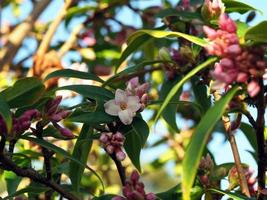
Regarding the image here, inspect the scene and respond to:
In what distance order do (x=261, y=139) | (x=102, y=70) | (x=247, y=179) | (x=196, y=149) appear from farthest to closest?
(x=102, y=70) → (x=247, y=179) → (x=261, y=139) → (x=196, y=149)

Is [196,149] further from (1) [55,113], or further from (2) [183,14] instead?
(2) [183,14]

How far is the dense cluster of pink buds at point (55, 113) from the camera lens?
58.6 inches

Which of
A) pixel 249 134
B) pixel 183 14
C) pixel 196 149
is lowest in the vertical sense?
pixel 196 149

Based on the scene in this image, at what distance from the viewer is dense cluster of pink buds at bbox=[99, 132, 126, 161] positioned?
144 centimetres

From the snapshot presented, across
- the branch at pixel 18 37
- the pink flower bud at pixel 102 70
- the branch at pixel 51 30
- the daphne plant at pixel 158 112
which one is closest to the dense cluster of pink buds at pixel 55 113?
the daphne plant at pixel 158 112

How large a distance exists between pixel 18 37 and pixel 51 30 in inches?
5.8

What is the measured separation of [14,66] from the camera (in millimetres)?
3221

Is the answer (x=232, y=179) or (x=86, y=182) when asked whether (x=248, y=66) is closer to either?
(x=232, y=179)

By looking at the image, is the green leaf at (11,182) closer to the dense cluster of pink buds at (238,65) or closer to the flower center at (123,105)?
the flower center at (123,105)

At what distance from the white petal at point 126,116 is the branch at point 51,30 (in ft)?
4.58

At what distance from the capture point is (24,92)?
1481 millimetres

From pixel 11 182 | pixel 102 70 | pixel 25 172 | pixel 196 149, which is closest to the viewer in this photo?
pixel 196 149

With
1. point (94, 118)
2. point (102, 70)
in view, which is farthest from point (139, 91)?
point (102, 70)

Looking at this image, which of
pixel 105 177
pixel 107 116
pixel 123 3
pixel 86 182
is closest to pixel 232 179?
pixel 107 116
